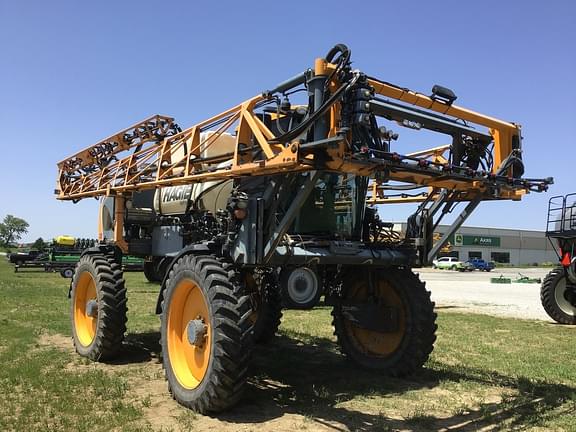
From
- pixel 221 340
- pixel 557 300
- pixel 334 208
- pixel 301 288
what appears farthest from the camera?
pixel 301 288

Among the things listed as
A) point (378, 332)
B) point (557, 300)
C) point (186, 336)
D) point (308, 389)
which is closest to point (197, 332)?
point (186, 336)

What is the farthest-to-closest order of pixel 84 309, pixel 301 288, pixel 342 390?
pixel 301 288, pixel 84 309, pixel 342 390

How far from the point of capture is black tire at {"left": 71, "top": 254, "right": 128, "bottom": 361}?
25.0ft

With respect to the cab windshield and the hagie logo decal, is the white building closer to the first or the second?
the hagie logo decal

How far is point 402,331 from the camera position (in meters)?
7.05

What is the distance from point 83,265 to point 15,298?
8.64 m

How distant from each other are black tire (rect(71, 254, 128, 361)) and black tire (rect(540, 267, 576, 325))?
10.4m

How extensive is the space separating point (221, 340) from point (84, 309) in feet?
14.6

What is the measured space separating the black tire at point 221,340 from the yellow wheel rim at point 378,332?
252 centimetres

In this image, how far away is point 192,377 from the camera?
5918 mm

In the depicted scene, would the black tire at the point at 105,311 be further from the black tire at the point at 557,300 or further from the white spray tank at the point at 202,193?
the black tire at the point at 557,300

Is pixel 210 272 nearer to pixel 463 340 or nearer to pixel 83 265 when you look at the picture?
pixel 83 265

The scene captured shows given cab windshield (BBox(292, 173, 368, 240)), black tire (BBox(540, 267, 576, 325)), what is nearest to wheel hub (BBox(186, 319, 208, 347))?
cab windshield (BBox(292, 173, 368, 240))

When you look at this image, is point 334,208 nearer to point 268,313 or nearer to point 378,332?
point 378,332
